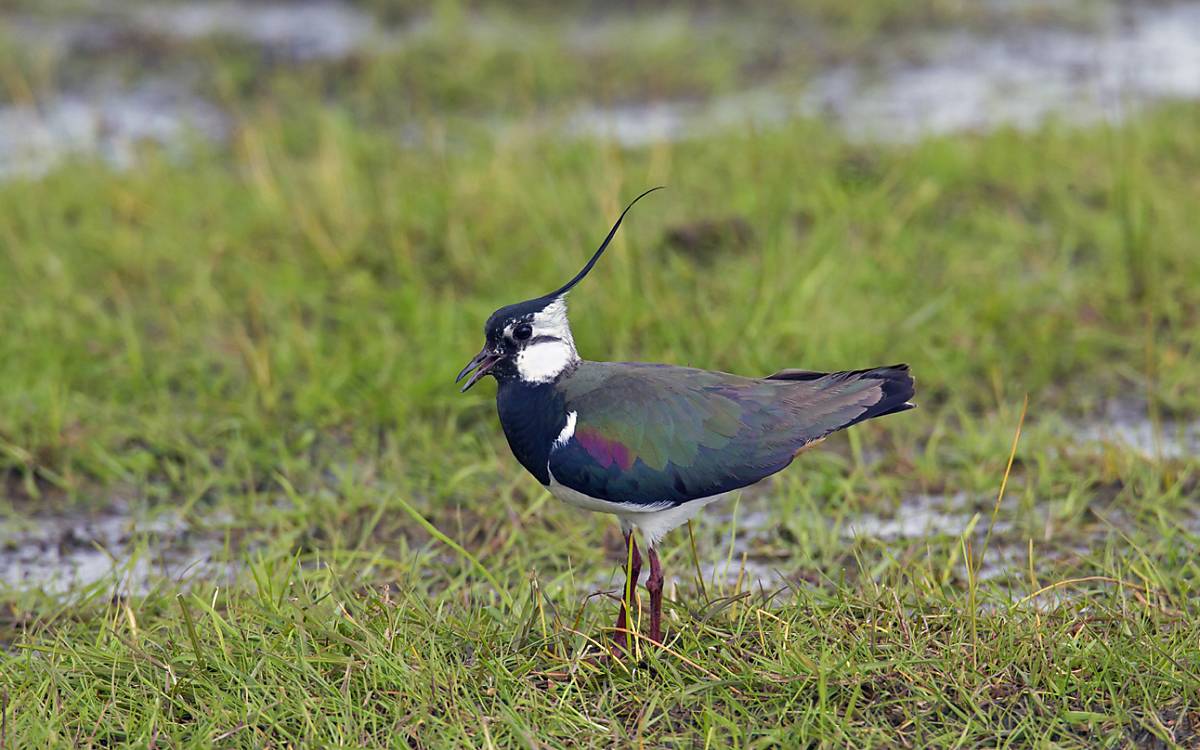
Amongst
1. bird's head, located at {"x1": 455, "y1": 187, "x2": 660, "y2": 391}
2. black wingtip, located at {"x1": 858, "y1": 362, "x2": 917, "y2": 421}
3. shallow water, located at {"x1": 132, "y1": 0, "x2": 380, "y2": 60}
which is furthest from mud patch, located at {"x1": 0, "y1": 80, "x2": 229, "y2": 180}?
black wingtip, located at {"x1": 858, "y1": 362, "x2": 917, "y2": 421}

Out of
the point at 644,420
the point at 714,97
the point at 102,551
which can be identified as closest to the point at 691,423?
the point at 644,420

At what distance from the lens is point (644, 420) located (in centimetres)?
326

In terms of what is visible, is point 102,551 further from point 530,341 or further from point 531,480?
point 530,341

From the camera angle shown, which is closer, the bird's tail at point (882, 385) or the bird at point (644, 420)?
the bird at point (644, 420)

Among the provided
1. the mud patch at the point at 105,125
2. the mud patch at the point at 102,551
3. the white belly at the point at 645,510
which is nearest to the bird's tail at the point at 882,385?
the white belly at the point at 645,510

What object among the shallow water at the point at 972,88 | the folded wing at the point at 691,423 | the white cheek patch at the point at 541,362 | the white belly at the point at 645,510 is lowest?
the shallow water at the point at 972,88

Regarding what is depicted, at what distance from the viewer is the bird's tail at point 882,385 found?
10.8 ft

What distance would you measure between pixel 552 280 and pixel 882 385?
8.13 ft

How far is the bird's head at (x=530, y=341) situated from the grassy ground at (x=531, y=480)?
1.29ft

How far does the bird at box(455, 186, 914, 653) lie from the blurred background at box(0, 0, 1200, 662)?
37 cm

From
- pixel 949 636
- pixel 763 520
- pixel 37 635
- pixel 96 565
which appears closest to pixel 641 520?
pixel 949 636

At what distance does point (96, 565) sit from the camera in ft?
14.1

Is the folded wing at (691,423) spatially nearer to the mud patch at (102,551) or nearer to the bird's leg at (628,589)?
the bird's leg at (628,589)

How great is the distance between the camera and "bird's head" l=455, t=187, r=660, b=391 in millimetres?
3340
